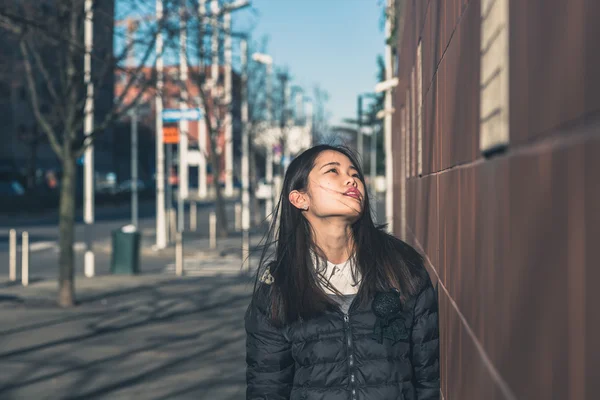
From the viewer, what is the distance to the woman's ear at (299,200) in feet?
11.7

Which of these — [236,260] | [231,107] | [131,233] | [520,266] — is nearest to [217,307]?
[131,233]

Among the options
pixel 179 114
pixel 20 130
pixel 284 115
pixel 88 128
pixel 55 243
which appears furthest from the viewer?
pixel 20 130

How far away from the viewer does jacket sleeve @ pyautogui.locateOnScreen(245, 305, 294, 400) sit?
11.0 feet

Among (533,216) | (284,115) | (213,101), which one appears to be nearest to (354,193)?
(533,216)

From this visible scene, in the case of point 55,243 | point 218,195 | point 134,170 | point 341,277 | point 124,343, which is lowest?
point 124,343

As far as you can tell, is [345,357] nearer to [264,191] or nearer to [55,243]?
[55,243]

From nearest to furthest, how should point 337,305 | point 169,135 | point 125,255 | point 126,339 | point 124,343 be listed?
point 337,305 < point 124,343 < point 126,339 < point 125,255 < point 169,135

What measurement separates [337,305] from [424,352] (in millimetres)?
310

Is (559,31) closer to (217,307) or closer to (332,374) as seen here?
(332,374)

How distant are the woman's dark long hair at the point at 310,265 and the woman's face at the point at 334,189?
4cm

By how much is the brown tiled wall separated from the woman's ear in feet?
1.76

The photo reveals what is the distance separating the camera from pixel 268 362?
3.34 m

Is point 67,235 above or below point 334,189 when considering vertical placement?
below

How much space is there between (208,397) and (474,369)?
5377mm
